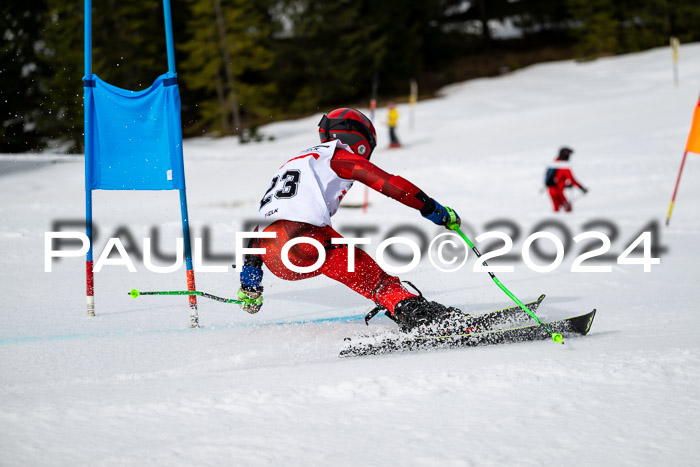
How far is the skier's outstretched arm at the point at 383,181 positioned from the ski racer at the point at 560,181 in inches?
364

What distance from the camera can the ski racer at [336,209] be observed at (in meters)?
4.25

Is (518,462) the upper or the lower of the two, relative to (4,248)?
lower

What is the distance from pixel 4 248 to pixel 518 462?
23.1 feet

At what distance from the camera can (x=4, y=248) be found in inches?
312

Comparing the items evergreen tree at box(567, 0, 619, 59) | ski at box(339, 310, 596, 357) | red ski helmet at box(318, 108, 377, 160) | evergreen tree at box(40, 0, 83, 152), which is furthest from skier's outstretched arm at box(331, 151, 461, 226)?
evergreen tree at box(567, 0, 619, 59)

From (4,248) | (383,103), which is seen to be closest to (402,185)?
(4,248)

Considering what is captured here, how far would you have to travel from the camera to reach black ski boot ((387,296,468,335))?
14.1ft

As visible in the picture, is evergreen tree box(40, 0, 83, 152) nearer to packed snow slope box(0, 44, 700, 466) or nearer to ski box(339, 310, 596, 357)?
packed snow slope box(0, 44, 700, 466)

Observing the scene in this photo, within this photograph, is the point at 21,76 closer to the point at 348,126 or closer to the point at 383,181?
the point at 348,126

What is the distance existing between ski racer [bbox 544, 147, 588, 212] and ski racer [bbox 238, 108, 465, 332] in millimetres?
9128

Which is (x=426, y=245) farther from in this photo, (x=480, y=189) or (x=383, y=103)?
(x=383, y=103)

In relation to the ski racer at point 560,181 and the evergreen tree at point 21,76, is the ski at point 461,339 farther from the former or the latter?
the evergreen tree at point 21,76

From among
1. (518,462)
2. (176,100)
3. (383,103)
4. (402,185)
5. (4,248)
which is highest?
(383,103)

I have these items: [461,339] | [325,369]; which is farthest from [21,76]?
[325,369]
